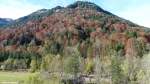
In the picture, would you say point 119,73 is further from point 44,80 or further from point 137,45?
point 137,45

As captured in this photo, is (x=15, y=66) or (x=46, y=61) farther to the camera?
(x=15, y=66)

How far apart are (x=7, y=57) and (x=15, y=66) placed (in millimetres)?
17838

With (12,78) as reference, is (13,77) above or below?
below

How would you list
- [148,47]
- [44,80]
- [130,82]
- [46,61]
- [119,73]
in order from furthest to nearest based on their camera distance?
[148,47] < [46,61] < [130,82] < [119,73] < [44,80]

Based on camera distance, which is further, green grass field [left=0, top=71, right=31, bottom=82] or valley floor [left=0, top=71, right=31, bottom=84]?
green grass field [left=0, top=71, right=31, bottom=82]

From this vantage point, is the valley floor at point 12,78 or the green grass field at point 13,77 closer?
the valley floor at point 12,78

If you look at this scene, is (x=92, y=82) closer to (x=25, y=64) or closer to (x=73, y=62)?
(x=73, y=62)

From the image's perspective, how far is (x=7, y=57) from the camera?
164m

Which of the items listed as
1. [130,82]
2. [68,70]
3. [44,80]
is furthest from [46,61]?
[44,80]

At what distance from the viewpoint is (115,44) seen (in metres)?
175

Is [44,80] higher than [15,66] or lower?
higher

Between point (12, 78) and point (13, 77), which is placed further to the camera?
point (13, 77)

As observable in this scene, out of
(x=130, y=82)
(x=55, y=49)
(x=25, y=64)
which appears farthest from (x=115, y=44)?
(x=130, y=82)

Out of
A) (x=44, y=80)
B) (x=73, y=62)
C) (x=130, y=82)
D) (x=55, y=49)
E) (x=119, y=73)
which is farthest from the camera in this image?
→ (x=55, y=49)
